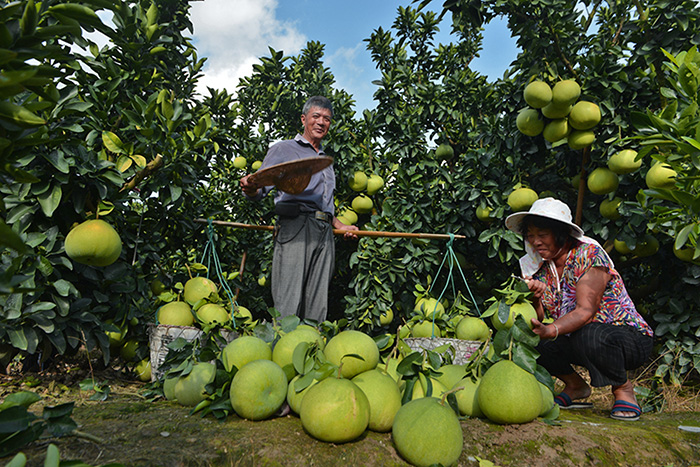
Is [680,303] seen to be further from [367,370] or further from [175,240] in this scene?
[175,240]

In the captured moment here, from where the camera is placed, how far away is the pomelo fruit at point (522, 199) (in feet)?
11.9

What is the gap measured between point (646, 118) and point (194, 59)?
13.5ft

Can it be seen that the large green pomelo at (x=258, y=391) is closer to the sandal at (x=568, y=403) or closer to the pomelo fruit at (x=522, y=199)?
the sandal at (x=568, y=403)

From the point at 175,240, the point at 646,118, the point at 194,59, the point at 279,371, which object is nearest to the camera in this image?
the point at 279,371

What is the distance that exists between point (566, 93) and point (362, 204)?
2222 mm

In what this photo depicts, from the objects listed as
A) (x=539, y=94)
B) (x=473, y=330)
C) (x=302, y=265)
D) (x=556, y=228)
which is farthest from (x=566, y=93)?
(x=302, y=265)

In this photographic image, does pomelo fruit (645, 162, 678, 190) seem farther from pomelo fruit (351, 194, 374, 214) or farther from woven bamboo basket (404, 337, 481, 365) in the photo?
pomelo fruit (351, 194, 374, 214)

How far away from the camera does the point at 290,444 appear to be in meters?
1.42

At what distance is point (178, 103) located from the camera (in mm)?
2867

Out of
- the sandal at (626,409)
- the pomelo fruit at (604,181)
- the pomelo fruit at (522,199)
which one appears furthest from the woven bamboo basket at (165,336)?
the pomelo fruit at (604,181)

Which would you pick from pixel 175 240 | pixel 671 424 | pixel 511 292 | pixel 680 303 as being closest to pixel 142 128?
pixel 175 240

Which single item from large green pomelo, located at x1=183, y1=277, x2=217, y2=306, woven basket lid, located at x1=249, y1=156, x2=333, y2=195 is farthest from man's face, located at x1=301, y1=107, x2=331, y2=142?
large green pomelo, located at x1=183, y1=277, x2=217, y2=306

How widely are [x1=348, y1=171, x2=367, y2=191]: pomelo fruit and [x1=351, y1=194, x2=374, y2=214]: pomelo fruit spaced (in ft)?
0.39

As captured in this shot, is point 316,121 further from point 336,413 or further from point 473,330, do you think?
point 336,413
